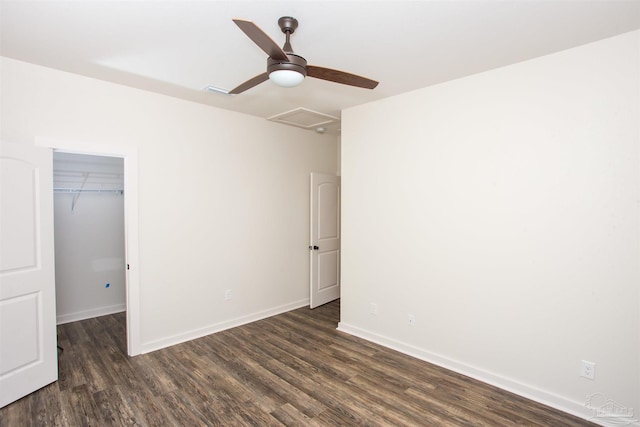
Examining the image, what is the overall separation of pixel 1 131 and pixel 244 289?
2.76 m

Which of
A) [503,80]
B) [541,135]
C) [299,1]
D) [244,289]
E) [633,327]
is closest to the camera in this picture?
[299,1]

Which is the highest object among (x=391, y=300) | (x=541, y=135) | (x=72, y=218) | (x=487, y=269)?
(x=541, y=135)

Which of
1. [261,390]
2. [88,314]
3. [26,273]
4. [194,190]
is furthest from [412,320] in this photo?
[88,314]

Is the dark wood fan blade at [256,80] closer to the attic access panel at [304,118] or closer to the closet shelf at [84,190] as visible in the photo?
the attic access panel at [304,118]

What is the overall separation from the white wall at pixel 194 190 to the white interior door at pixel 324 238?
9.2 inches

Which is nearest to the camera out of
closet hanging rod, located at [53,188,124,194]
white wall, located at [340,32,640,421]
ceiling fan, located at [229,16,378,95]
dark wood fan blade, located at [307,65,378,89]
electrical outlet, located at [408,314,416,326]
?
ceiling fan, located at [229,16,378,95]

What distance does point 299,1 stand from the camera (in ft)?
5.96

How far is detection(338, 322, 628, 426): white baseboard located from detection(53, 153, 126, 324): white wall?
3.43 m

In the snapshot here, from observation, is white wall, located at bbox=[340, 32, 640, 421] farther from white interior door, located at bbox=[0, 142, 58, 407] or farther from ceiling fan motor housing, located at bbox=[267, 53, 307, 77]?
white interior door, located at bbox=[0, 142, 58, 407]

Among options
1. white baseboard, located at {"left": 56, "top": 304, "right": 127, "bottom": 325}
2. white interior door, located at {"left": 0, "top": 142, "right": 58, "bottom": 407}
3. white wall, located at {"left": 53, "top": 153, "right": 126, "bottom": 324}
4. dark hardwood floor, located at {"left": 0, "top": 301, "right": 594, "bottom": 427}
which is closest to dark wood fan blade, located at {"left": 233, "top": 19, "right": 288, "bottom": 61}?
white interior door, located at {"left": 0, "top": 142, "right": 58, "bottom": 407}

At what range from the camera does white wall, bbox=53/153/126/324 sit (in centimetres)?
415

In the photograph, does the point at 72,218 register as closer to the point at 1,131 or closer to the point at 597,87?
the point at 1,131

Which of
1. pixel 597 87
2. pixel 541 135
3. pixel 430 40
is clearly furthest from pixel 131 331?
pixel 597 87

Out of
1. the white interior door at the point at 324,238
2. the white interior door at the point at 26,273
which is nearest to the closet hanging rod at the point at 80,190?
the white interior door at the point at 26,273
